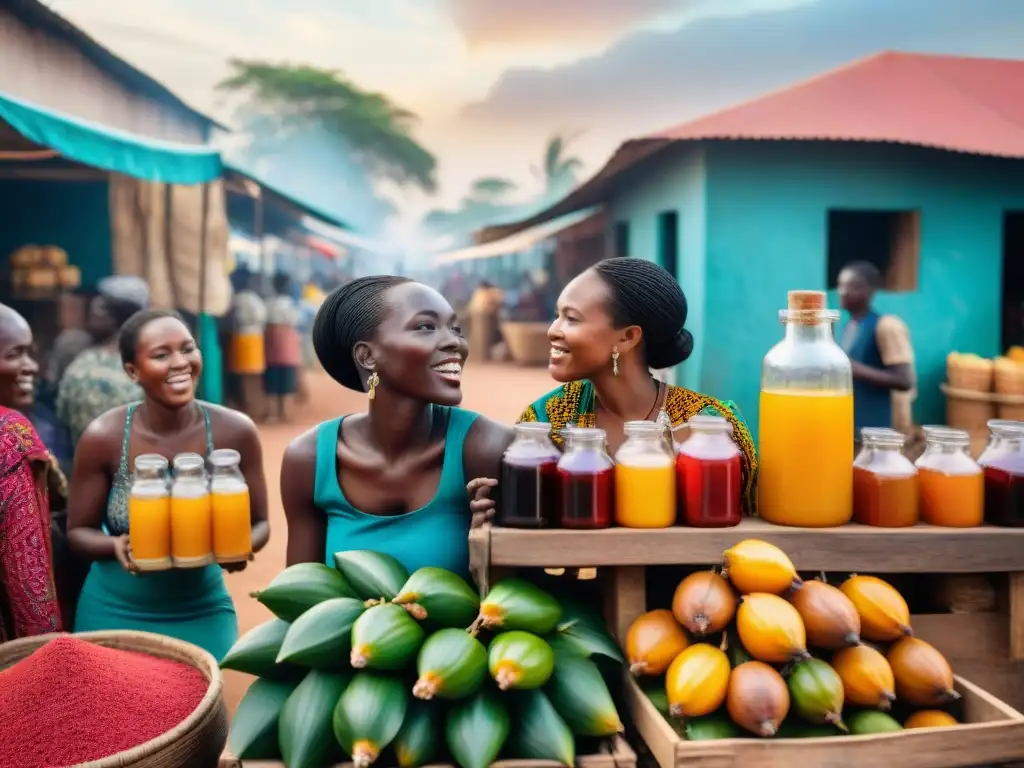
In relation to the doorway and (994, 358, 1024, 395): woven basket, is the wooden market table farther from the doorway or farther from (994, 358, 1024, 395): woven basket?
the doorway

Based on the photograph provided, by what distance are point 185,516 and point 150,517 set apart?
0.09 m

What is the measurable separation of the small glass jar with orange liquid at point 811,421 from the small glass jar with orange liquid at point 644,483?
9.5 inches

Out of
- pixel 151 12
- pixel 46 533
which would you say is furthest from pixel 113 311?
pixel 151 12

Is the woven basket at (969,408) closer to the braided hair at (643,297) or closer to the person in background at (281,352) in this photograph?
the braided hair at (643,297)

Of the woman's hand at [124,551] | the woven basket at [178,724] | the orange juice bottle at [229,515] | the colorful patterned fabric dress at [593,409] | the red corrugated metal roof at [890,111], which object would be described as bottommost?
the woven basket at [178,724]

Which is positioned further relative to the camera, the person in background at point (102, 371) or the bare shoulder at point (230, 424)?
the person in background at point (102, 371)

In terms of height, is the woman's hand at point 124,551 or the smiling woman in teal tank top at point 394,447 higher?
the smiling woman in teal tank top at point 394,447

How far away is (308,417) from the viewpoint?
12914mm

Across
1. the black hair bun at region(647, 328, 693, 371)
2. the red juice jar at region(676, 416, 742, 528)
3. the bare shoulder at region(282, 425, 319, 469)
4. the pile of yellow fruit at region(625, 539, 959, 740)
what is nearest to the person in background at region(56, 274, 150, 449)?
the bare shoulder at region(282, 425, 319, 469)

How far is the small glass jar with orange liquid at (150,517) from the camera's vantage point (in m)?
2.58

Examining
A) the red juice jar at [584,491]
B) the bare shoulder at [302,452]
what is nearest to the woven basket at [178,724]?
the bare shoulder at [302,452]

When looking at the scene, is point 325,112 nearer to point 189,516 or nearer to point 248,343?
point 248,343

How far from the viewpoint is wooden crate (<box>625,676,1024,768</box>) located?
151 centimetres

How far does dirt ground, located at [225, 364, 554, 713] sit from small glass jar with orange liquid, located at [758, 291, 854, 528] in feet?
6.44
